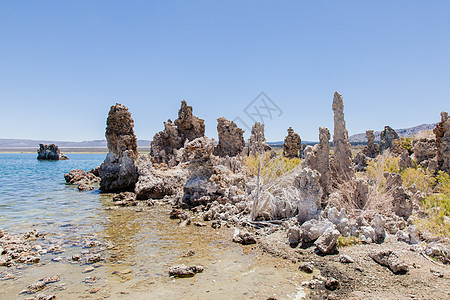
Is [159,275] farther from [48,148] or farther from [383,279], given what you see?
[48,148]

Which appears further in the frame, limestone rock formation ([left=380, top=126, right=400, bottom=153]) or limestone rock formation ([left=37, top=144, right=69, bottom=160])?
limestone rock formation ([left=37, top=144, right=69, bottom=160])

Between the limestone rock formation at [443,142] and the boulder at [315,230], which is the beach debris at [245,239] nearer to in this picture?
the boulder at [315,230]

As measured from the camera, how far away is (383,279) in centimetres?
540

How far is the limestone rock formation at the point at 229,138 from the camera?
83.2ft

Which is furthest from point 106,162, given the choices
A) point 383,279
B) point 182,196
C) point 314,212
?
point 383,279

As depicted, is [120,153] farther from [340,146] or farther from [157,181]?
[340,146]

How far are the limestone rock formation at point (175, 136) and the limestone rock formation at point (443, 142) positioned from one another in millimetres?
17763

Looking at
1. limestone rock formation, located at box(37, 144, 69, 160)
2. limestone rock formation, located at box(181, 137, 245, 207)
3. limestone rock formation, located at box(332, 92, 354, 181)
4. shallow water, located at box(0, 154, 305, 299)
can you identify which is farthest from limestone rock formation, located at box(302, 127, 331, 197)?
limestone rock formation, located at box(37, 144, 69, 160)

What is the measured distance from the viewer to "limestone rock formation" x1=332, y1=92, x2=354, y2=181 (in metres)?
10.8

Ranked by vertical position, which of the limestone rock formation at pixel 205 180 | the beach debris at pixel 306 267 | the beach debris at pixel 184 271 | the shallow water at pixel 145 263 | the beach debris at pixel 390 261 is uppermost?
the limestone rock formation at pixel 205 180

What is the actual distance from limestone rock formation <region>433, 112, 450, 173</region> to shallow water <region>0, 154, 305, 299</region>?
397 inches

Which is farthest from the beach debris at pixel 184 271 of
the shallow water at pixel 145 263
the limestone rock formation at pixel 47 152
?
the limestone rock formation at pixel 47 152

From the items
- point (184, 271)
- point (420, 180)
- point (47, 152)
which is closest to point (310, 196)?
point (184, 271)

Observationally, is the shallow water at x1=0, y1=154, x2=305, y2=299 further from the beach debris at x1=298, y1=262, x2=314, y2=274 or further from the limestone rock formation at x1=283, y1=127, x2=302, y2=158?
the limestone rock formation at x1=283, y1=127, x2=302, y2=158
